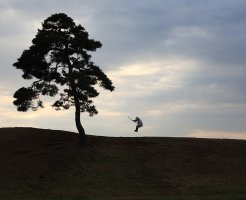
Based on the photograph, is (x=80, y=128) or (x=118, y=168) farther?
(x=80, y=128)

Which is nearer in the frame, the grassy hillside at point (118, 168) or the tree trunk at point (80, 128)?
the grassy hillside at point (118, 168)

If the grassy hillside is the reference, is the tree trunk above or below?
above

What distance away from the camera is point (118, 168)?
3622 cm

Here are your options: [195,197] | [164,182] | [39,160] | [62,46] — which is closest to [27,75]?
[62,46]

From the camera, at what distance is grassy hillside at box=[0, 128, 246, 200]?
3114 cm

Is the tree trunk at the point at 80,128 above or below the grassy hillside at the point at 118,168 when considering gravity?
above

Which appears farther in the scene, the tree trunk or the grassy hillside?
the tree trunk

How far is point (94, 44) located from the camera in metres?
40.8

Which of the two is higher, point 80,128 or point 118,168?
point 80,128

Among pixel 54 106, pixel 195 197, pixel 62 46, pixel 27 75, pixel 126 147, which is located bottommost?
pixel 195 197

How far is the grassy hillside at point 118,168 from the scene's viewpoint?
3114 cm

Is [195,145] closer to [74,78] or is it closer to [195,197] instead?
[74,78]

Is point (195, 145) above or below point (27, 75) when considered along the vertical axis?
below

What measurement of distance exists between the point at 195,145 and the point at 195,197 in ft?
47.2
